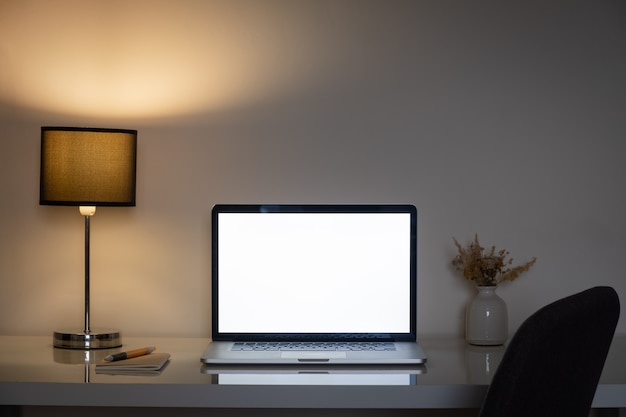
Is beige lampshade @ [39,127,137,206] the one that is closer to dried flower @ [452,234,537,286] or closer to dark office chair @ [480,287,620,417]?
dried flower @ [452,234,537,286]

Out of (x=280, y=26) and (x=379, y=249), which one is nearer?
(x=379, y=249)

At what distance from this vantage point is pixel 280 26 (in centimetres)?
232

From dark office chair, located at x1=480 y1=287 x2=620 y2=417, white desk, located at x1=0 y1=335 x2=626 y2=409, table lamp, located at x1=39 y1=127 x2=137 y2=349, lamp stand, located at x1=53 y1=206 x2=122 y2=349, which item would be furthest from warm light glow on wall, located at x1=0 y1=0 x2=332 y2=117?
dark office chair, located at x1=480 y1=287 x2=620 y2=417

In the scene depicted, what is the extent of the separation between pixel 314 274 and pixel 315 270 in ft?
0.04

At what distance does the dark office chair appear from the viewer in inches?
53.6

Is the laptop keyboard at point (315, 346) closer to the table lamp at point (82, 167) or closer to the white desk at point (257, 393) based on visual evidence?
the white desk at point (257, 393)

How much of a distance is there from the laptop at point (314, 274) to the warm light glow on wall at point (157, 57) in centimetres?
40

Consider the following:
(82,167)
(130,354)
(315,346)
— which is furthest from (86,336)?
(315,346)

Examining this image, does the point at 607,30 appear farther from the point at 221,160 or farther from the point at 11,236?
the point at 11,236

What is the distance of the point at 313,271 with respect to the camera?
84.0 inches

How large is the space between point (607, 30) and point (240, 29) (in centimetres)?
104

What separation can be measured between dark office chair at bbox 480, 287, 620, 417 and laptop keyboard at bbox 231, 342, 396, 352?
65cm

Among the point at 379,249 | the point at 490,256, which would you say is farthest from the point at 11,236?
the point at 490,256

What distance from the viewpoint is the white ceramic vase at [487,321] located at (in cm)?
215
